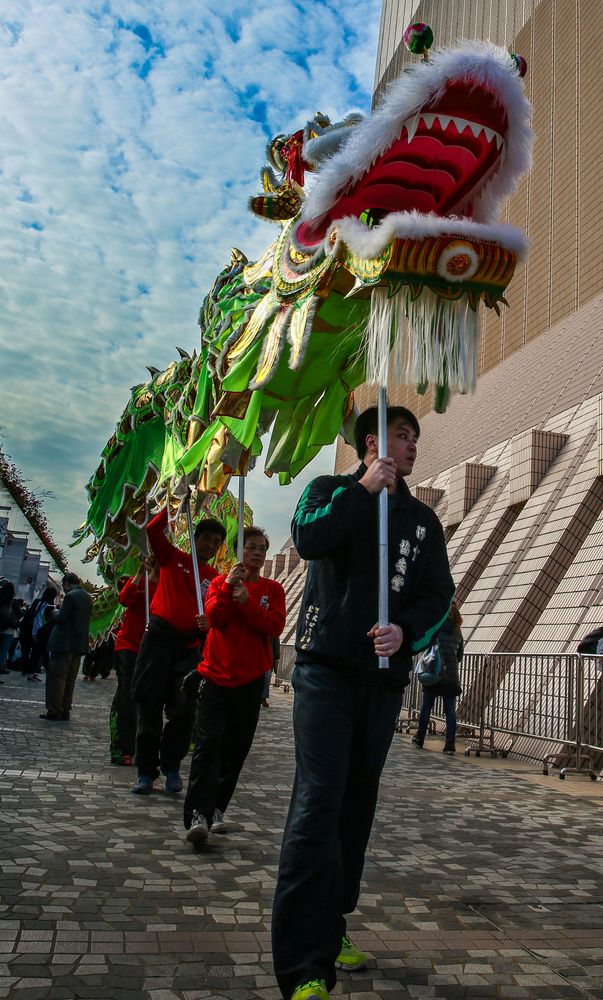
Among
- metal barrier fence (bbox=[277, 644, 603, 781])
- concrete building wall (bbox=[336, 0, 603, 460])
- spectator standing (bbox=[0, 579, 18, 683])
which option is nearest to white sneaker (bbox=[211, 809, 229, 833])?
metal barrier fence (bbox=[277, 644, 603, 781])

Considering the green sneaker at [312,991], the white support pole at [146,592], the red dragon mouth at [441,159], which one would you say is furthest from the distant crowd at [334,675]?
the white support pole at [146,592]

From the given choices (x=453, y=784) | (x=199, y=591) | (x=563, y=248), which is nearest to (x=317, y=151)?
(x=199, y=591)

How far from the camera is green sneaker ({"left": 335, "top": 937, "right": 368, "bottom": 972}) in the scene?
2.59m

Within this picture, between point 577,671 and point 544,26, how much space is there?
77.1 ft

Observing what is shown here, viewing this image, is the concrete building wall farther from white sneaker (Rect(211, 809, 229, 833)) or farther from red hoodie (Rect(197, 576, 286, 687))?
white sneaker (Rect(211, 809, 229, 833))

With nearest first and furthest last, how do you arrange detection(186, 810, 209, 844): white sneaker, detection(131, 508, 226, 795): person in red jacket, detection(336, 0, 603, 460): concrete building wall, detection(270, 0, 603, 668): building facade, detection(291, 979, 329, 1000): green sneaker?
1. detection(291, 979, 329, 1000): green sneaker
2. detection(186, 810, 209, 844): white sneaker
3. detection(131, 508, 226, 795): person in red jacket
4. detection(270, 0, 603, 668): building facade
5. detection(336, 0, 603, 460): concrete building wall

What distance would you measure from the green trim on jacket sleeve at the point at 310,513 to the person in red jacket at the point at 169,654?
2.75 m

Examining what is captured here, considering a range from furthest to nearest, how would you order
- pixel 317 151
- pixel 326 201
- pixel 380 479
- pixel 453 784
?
pixel 453 784 → pixel 317 151 → pixel 326 201 → pixel 380 479

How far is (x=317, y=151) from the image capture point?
375 centimetres

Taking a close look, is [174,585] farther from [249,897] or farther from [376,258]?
[376,258]

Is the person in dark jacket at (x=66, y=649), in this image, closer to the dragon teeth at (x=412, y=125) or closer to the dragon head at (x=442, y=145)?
the dragon head at (x=442, y=145)

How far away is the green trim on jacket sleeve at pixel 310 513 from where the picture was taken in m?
2.63

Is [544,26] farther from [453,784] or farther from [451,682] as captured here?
[453,784]

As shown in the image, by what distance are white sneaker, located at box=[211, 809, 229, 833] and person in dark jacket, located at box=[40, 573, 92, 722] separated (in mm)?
4928
